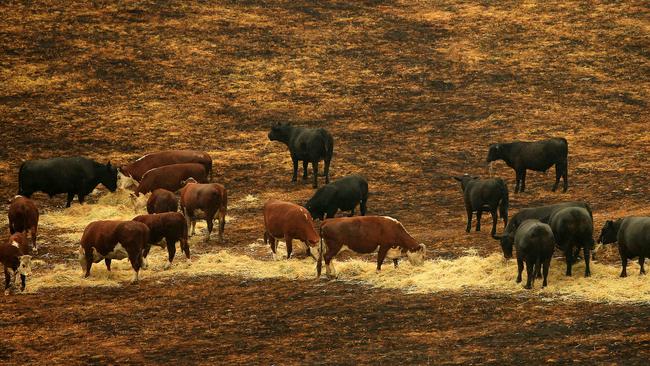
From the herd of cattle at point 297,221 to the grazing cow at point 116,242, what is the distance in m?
0.02

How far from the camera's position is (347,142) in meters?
34.1

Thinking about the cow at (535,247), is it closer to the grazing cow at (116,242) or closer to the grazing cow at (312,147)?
the grazing cow at (116,242)

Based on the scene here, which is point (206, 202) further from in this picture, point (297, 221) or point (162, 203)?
point (297, 221)

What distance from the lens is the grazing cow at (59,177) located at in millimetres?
27625

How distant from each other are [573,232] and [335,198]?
271 inches

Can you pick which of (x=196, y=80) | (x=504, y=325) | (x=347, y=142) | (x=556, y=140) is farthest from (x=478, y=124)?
(x=504, y=325)

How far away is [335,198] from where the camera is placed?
2442 centimetres

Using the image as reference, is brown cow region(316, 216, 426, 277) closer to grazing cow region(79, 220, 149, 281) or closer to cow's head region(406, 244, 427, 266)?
cow's head region(406, 244, 427, 266)

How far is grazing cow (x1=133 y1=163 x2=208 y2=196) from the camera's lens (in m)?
A: 26.4

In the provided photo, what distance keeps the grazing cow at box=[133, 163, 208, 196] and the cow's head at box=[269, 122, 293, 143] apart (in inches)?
197

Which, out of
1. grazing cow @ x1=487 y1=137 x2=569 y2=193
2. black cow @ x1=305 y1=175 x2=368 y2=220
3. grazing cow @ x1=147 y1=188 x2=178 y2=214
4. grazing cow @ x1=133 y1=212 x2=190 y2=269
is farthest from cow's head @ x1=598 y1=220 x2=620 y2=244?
grazing cow @ x1=147 y1=188 x2=178 y2=214

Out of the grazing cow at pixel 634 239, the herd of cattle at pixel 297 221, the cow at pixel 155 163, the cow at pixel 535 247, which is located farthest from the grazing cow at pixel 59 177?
the grazing cow at pixel 634 239

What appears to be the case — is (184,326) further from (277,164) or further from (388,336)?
(277,164)

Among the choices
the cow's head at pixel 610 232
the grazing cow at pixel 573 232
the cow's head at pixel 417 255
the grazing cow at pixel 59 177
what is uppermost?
the grazing cow at pixel 573 232
